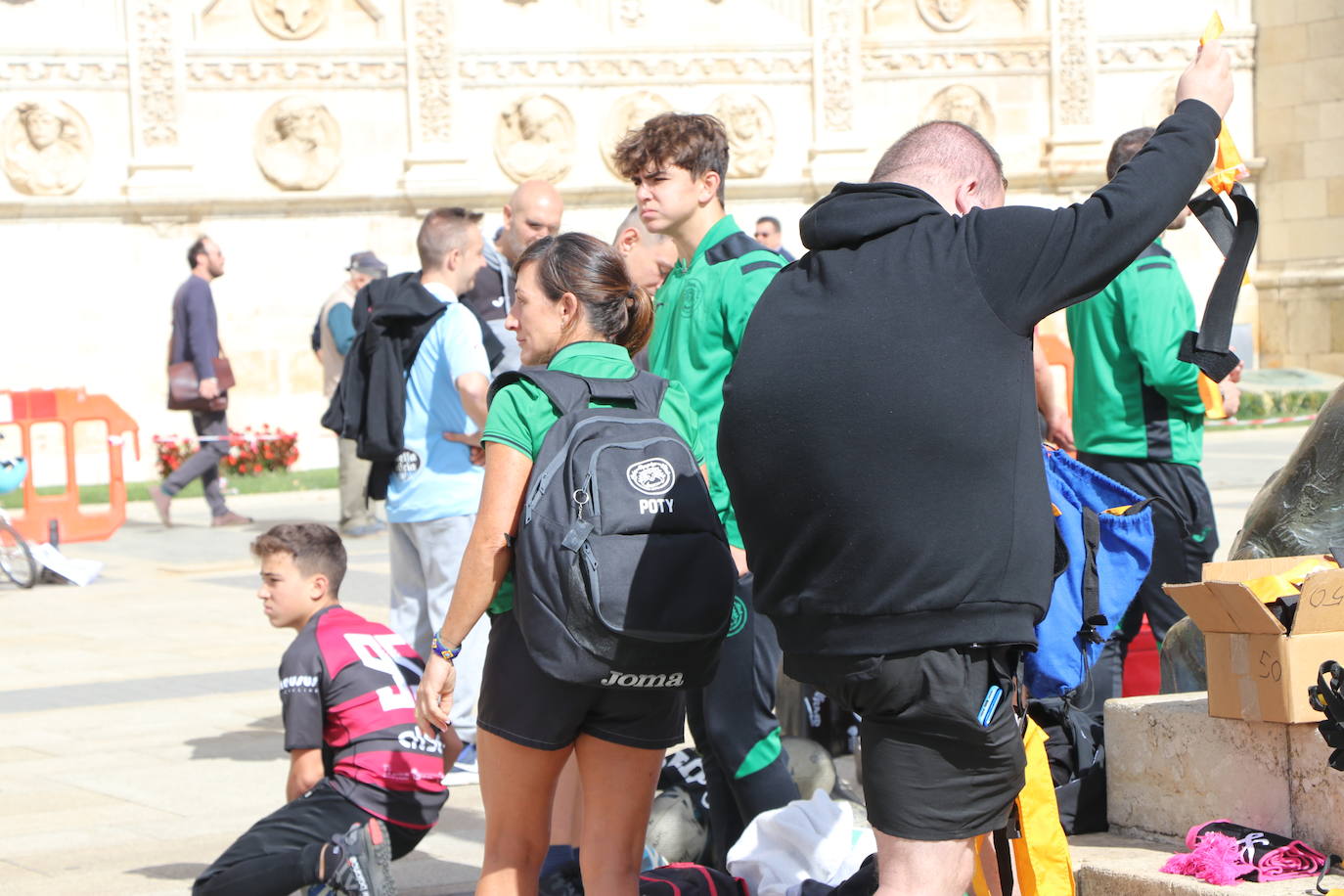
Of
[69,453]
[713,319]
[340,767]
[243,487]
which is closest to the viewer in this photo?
[340,767]

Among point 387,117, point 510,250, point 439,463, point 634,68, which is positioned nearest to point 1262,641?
point 439,463

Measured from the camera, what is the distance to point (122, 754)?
7.20m

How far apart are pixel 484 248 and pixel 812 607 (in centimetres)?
444

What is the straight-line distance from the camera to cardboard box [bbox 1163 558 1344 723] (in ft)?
13.6

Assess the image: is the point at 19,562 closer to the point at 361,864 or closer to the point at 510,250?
the point at 510,250

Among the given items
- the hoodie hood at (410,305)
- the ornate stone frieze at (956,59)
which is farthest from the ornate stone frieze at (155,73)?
the hoodie hood at (410,305)

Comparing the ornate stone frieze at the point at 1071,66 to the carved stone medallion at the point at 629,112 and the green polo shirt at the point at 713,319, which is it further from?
the green polo shirt at the point at 713,319

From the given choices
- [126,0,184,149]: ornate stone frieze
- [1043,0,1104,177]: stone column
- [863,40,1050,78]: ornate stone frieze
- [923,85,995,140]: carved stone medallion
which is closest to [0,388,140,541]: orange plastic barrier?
[126,0,184,149]: ornate stone frieze

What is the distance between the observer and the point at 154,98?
2172 cm

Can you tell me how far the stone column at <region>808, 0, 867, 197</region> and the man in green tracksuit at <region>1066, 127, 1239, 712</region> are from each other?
59.4ft

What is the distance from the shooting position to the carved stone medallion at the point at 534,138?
75.5 feet

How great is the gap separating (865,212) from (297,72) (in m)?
20.2

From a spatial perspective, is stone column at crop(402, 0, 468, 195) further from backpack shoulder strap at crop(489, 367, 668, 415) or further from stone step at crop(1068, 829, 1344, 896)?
backpack shoulder strap at crop(489, 367, 668, 415)

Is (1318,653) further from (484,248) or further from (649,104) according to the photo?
(649,104)
